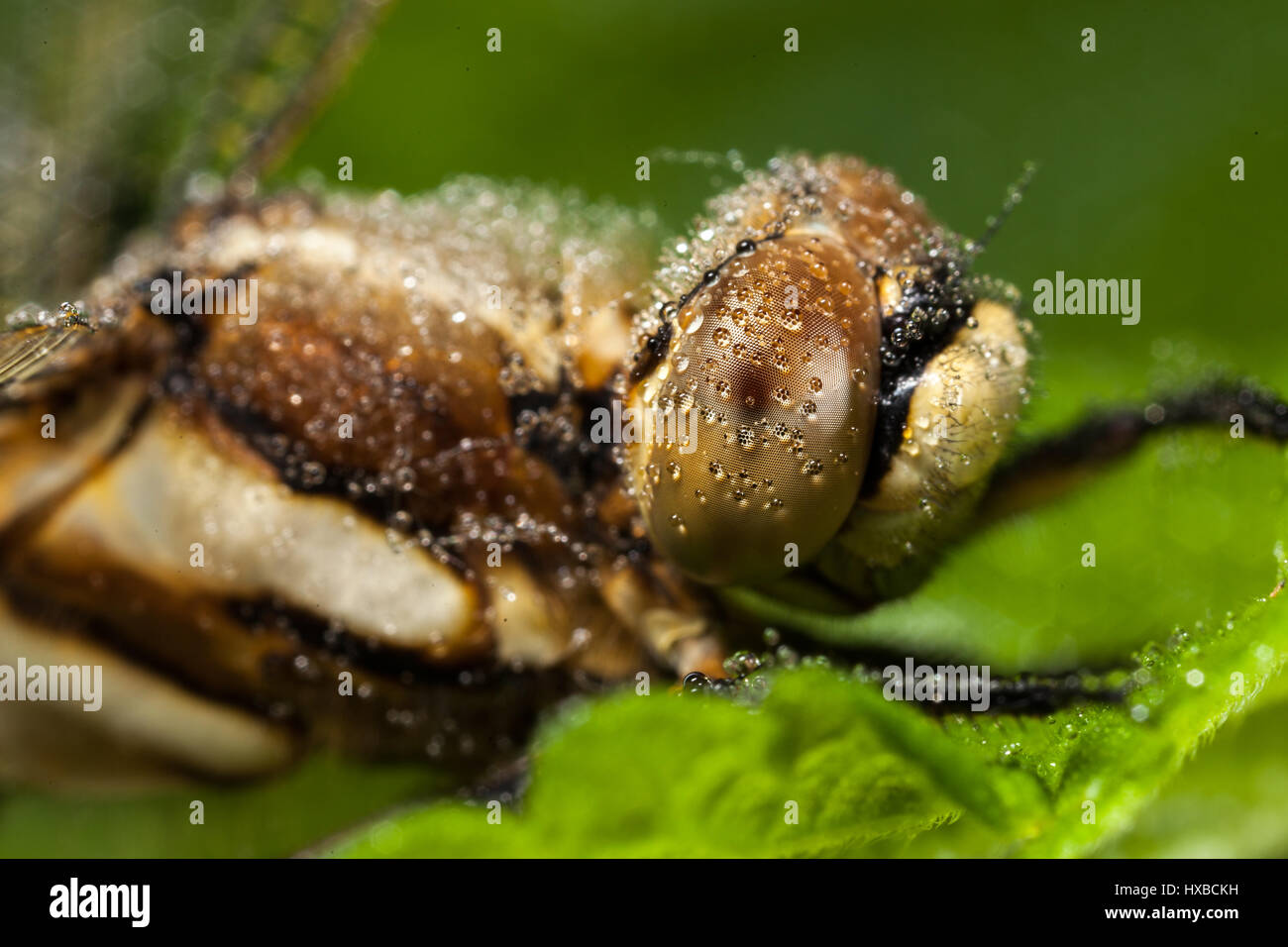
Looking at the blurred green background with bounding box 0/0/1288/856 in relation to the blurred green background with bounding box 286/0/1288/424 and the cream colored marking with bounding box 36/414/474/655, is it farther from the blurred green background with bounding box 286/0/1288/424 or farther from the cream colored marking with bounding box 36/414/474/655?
the cream colored marking with bounding box 36/414/474/655

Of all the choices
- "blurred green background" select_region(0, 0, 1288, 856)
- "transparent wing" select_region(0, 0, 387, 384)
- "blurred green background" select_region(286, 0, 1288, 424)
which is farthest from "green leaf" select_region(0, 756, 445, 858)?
"blurred green background" select_region(286, 0, 1288, 424)

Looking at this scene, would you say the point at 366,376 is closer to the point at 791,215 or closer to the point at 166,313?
the point at 166,313

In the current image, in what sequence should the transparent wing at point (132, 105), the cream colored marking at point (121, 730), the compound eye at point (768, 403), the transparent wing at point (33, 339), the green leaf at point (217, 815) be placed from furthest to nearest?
the transparent wing at point (132, 105)
the green leaf at point (217, 815)
the cream colored marking at point (121, 730)
the transparent wing at point (33, 339)
the compound eye at point (768, 403)

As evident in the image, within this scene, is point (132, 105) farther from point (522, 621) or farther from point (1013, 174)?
point (1013, 174)

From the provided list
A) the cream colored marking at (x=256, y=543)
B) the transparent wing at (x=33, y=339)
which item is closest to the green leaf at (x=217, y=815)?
the cream colored marking at (x=256, y=543)

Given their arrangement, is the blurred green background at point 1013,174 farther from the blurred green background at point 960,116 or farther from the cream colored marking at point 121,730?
the cream colored marking at point 121,730
